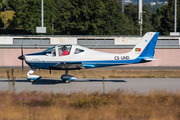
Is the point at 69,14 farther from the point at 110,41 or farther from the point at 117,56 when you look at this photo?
the point at 117,56

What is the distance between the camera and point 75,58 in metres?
15.0

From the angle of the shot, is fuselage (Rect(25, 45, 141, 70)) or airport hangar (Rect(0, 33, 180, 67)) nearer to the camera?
fuselage (Rect(25, 45, 141, 70))

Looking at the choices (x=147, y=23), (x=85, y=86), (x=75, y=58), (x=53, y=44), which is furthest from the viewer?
(x=147, y=23)

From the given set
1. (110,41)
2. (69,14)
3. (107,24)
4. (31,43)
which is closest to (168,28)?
(107,24)

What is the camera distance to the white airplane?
49.0 ft

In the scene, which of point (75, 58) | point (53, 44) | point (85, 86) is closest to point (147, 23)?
point (53, 44)

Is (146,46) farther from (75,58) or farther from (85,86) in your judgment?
(85,86)

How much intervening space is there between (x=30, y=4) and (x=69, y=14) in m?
20.5

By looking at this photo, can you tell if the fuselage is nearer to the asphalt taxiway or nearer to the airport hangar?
the asphalt taxiway

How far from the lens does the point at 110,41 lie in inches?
1487

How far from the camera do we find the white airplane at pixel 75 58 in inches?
588

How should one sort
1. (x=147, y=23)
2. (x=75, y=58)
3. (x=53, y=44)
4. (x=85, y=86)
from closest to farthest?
(x=85, y=86)
(x=75, y=58)
(x=53, y=44)
(x=147, y=23)

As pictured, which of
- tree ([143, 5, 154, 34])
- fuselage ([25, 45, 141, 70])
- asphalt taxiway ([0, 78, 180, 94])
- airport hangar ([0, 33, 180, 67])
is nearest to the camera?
asphalt taxiway ([0, 78, 180, 94])

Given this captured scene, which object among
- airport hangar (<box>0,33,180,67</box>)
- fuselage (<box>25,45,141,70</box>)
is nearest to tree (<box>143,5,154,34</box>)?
airport hangar (<box>0,33,180,67</box>)
